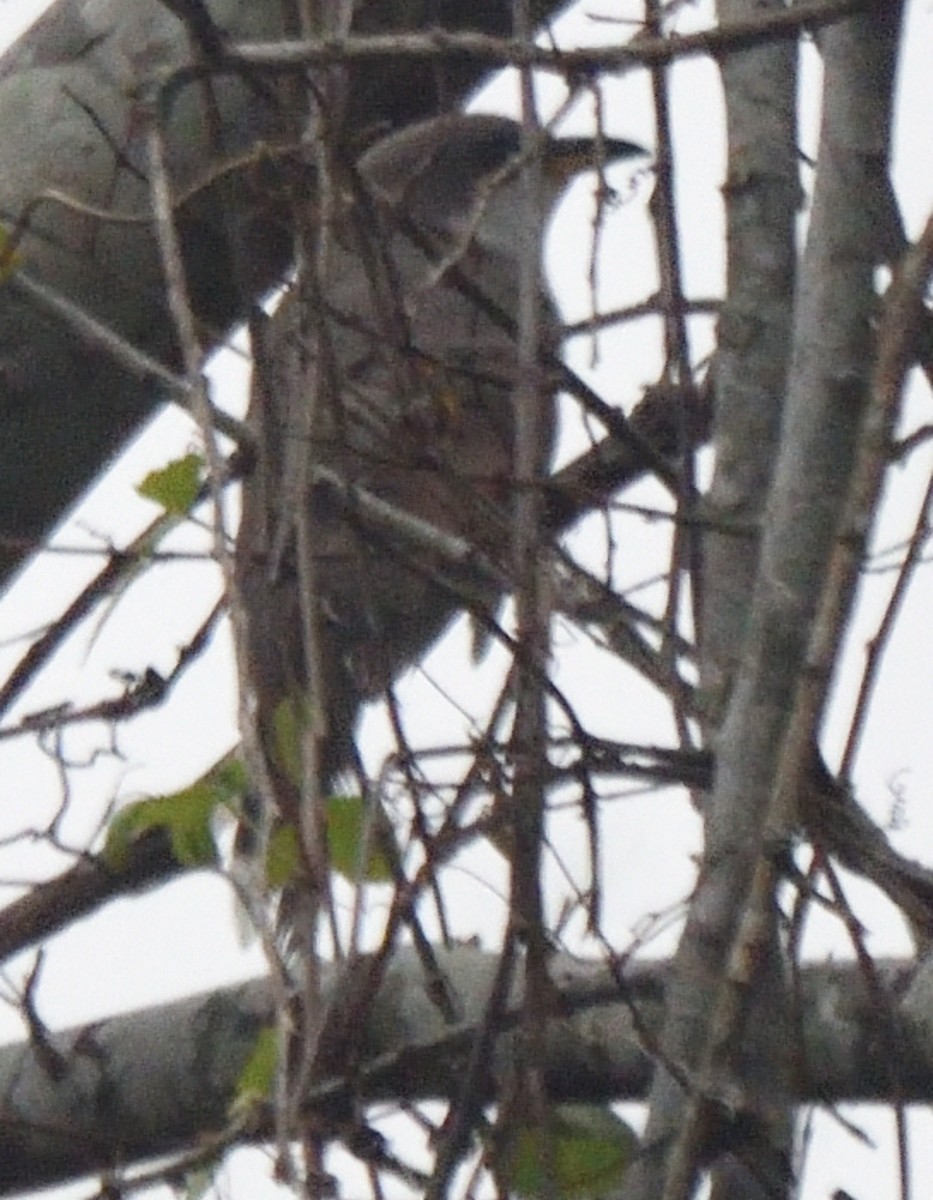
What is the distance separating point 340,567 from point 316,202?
0.64 m

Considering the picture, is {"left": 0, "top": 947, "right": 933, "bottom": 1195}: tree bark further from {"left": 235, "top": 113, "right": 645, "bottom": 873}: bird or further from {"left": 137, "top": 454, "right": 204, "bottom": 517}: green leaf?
{"left": 137, "top": 454, "right": 204, "bottom": 517}: green leaf

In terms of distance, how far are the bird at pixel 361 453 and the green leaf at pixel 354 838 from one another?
0.03 m

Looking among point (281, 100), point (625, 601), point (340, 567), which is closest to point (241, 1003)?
point (340, 567)

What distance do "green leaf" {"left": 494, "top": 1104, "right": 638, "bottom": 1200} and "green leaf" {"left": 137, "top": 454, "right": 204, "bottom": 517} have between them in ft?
1.67

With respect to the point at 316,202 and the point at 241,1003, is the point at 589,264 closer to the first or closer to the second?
the point at 316,202

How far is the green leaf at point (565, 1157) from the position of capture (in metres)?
1.59

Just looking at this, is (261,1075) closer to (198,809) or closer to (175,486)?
(198,809)

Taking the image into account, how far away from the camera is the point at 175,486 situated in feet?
6.29

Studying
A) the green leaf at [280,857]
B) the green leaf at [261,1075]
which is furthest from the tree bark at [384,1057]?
the green leaf at [280,857]

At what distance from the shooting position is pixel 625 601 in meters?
1.86

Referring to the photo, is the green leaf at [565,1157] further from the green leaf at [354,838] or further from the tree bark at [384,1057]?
the green leaf at [354,838]

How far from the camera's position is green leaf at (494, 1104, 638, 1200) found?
159 centimetres

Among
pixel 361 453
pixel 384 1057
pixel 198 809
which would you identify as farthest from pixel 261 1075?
pixel 361 453

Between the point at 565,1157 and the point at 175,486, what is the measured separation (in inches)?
22.2
